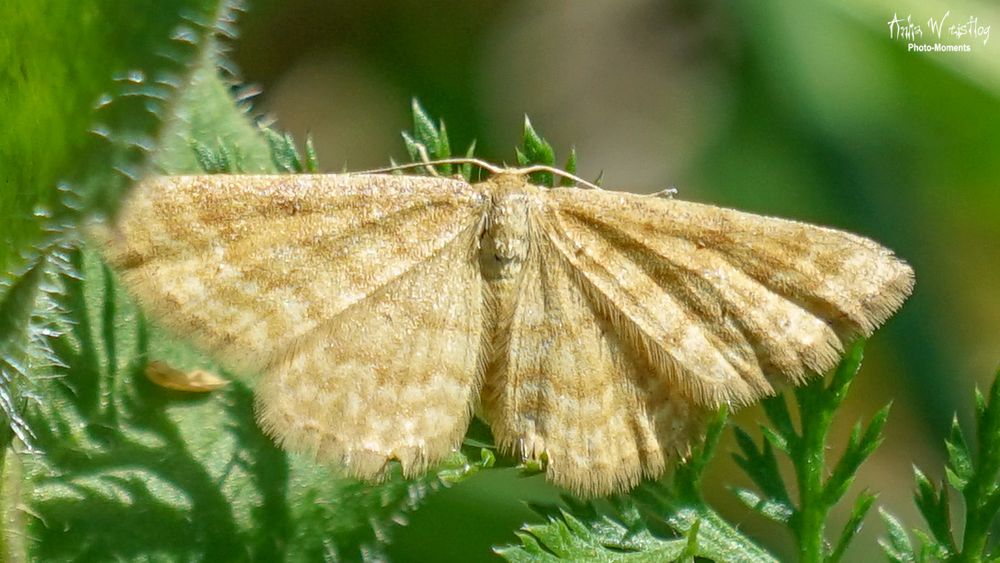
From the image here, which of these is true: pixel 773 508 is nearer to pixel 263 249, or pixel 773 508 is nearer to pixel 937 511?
pixel 937 511

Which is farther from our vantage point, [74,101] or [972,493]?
[972,493]

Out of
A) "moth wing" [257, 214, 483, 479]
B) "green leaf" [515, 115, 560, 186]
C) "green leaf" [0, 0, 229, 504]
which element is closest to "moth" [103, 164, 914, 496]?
"moth wing" [257, 214, 483, 479]

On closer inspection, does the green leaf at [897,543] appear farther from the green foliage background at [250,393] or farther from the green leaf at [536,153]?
the green leaf at [536,153]

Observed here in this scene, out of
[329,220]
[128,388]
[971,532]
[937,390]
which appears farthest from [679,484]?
[937,390]

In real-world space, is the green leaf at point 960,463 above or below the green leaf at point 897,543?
above

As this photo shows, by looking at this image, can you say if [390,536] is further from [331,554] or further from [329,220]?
[329,220]

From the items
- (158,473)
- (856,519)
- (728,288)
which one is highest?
(728,288)

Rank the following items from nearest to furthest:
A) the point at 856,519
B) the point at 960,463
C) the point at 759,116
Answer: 1. the point at 856,519
2. the point at 960,463
3. the point at 759,116

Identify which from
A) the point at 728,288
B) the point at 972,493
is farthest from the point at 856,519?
the point at 728,288

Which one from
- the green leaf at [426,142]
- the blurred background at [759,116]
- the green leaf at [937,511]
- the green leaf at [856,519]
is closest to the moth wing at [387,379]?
the green leaf at [426,142]
